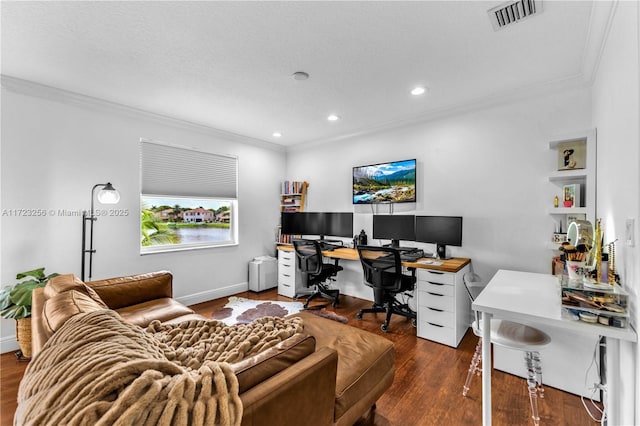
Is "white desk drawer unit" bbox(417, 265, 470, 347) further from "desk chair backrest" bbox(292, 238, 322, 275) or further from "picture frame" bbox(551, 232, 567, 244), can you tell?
"desk chair backrest" bbox(292, 238, 322, 275)

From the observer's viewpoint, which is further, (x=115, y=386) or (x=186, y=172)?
(x=186, y=172)

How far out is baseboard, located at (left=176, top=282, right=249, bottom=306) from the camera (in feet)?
12.7

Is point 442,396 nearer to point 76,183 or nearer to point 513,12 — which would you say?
point 513,12

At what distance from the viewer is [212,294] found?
413 centimetres

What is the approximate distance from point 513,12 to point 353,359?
2.26m

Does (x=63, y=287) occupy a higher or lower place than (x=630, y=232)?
lower

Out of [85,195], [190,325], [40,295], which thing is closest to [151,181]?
[85,195]

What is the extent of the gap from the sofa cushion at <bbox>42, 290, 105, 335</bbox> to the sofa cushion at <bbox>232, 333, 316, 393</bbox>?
34.7 inches

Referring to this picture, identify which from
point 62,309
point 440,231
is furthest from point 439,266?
point 62,309

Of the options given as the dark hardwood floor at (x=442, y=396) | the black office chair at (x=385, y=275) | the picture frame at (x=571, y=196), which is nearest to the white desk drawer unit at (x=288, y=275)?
the black office chair at (x=385, y=275)

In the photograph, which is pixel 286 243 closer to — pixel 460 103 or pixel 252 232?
pixel 252 232

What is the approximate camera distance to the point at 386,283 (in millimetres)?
3146

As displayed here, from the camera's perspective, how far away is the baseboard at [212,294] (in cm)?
387

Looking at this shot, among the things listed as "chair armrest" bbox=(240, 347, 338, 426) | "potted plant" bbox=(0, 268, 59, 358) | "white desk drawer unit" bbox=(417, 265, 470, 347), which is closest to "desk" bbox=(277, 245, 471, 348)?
"white desk drawer unit" bbox=(417, 265, 470, 347)
